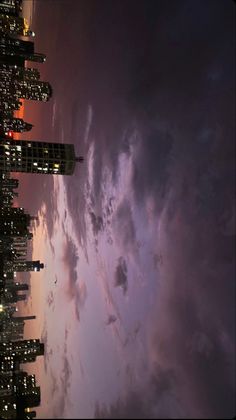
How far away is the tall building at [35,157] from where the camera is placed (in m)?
148

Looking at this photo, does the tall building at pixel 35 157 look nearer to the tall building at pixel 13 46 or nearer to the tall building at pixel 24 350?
the tall building at pixel 13 46

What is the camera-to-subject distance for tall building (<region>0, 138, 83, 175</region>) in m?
148

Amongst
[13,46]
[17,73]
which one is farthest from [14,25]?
[17,73]

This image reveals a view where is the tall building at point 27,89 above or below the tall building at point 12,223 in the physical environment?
above

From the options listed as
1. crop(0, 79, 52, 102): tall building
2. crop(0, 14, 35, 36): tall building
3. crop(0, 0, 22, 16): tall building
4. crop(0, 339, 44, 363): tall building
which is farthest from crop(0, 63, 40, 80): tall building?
crop(0, 339, 44, 363): tall building

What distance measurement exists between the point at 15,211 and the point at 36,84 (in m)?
59.9

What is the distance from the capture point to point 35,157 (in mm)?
150875

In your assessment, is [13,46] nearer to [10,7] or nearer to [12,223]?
[10,7]

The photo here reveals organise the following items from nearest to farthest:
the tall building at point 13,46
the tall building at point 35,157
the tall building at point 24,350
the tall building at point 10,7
Result: the tall building at point 10,7, the tall building at point 35,157, the tall building at point 13,46, the tall building at point 24,350

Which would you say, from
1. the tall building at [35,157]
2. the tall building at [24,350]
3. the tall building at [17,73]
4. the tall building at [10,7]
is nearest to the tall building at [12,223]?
the tall building at [35,157]

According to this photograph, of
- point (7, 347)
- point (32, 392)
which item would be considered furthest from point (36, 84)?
point (32, 392)

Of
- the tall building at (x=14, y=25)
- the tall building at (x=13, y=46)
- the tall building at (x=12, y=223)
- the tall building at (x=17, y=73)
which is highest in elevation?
the tall building at (x=17, y=73)

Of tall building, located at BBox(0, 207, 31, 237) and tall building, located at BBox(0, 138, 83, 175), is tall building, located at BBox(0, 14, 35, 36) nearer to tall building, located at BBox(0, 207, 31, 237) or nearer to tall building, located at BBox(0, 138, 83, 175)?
tall building, located at BBox(0, 138, 83, 175)

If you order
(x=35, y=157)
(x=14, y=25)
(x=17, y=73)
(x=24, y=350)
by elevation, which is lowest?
(x=24, y=350)
